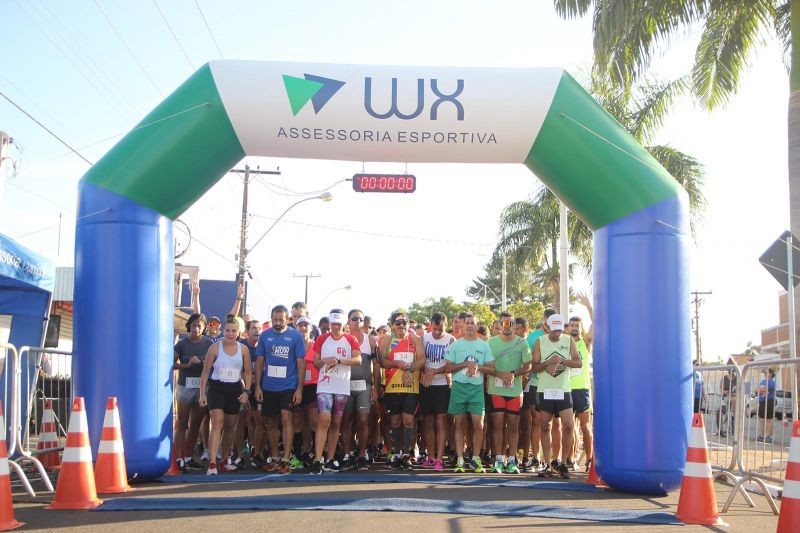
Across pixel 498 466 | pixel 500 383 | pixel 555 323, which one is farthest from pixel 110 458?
pixel 555 323

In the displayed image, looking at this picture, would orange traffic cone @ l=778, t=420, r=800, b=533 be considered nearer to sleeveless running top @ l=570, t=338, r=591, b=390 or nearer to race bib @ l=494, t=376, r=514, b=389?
sleeveless running top @ l=570, t=338, r=591, b=390

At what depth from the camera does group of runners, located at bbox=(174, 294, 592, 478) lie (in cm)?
980

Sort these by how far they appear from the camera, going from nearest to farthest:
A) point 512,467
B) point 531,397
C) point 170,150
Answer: point 170,150 → point 512,467 → point 531,397

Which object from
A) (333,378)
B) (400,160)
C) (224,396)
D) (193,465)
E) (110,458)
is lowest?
(193,465)

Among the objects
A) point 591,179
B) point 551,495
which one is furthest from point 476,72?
point 551,495

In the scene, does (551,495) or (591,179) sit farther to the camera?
(591,179)

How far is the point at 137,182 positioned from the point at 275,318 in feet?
7.92

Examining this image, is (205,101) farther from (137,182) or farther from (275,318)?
(275,318)

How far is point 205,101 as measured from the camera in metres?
8.72

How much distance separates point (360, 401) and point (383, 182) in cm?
277

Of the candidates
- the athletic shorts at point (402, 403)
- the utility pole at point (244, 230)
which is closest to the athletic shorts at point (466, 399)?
the athletic shorts at point (402, 403)

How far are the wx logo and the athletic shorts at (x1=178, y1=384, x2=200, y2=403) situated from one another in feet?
12.4

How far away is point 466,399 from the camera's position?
1020cm

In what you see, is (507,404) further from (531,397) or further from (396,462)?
(396,462)
